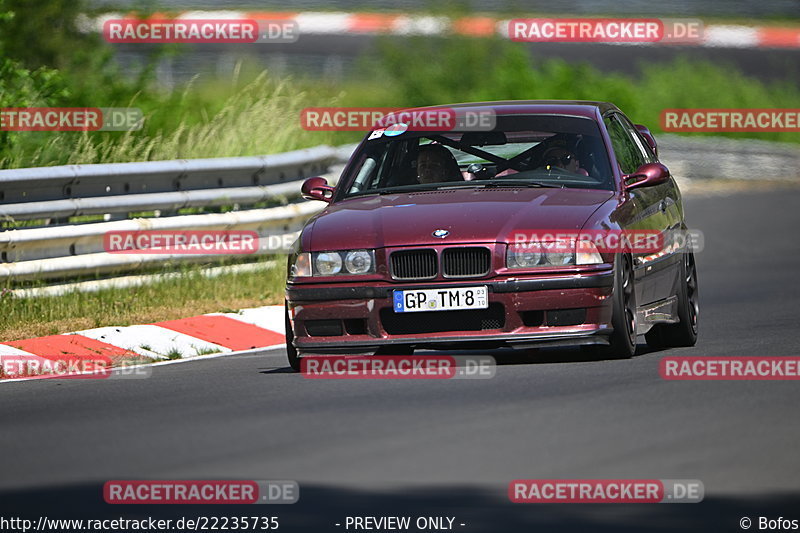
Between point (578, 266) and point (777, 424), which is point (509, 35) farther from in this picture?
point (777, 424)

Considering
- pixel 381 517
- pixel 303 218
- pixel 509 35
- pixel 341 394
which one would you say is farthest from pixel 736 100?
pixel 381 517

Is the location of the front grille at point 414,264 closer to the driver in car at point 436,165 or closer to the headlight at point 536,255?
the headlight at point 536,255

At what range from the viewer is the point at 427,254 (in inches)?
387

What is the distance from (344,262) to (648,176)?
2018mm

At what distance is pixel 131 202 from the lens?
13.7m
